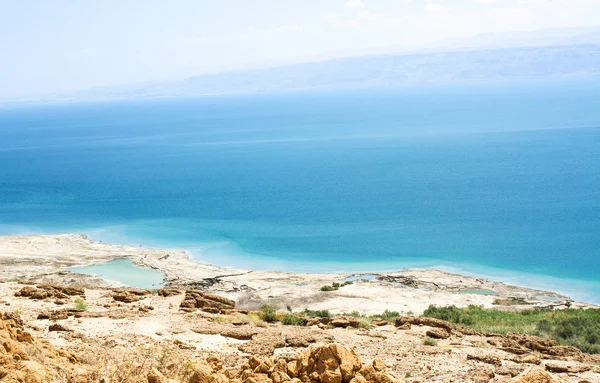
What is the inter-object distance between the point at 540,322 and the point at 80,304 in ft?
50.5

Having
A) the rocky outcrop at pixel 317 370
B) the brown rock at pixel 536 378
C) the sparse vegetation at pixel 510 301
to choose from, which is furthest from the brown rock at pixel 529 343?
the sparse vegetation at pixel 510 301

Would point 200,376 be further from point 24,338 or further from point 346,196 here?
point 346,196

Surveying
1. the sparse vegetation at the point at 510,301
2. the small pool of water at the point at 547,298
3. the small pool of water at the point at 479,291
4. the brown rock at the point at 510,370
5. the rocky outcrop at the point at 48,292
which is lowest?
the small pool of water at the point at 479,291

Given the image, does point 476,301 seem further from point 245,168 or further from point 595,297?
point 245,168

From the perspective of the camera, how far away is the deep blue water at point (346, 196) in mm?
42219

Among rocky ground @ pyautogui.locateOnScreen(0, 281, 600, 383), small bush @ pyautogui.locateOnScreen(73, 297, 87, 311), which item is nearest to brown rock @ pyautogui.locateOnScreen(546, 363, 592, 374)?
rocky ground @ pyautogui.locateOnScreen(0, 281, 600, 383)

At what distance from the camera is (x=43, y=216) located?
57938 mm

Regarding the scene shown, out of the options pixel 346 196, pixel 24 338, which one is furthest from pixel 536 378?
pixel 346 196

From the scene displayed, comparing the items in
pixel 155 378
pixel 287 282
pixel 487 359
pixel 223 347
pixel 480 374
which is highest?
pixel 155 378

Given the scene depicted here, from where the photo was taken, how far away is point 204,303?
20.8 metres

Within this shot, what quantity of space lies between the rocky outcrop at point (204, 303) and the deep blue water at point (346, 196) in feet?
57.6

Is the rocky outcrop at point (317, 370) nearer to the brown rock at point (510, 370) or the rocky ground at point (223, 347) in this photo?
the rocky ground at point (223, 347)

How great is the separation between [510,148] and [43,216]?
65513 mm

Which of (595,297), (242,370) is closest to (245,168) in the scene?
(595,297)
